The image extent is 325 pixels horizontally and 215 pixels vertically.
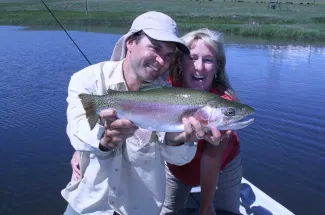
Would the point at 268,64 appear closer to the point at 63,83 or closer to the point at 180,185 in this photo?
the point at 63,83

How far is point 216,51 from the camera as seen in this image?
440 cm

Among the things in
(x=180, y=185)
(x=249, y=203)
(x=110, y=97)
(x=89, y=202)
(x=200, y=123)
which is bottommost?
(x=249, y=203)

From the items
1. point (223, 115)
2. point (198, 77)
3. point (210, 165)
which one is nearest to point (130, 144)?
point (223, 115)

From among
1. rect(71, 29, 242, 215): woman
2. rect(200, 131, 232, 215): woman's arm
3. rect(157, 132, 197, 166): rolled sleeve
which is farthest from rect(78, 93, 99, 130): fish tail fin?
rect(200, 131, 232, 215): woman's arm

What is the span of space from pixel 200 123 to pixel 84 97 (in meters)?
1.11

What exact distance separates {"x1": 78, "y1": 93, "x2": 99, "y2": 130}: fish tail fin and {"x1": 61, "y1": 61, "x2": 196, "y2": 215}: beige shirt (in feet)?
0.52

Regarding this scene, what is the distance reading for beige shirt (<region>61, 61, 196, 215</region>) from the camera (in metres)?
3.74

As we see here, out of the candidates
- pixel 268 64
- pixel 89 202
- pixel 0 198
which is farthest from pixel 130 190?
pixel 268 64

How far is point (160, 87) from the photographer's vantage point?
145 inches

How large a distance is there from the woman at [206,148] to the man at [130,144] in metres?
0.36

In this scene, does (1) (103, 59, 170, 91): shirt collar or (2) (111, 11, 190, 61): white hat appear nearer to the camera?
(2) (111, 11, 190, 61): white hat

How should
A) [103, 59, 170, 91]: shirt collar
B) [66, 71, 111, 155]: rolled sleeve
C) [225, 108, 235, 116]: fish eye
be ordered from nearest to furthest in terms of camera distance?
[66, 71, 111, 155]: rolled sleeve < [225, 108, 235, 116]: fish eye < [103, 59, 170, 91]: shirt collar

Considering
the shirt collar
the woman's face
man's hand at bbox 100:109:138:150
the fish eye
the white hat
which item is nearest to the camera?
man's hand at bbox 100:109:138:150

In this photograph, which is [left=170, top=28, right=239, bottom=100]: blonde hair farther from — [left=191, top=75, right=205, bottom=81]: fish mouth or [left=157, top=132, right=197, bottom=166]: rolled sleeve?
[left=157, top=132, right=197, bottom=166]: rolled sleeve
